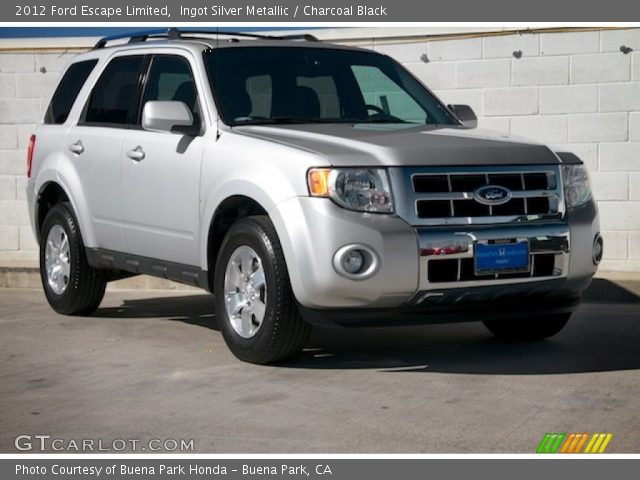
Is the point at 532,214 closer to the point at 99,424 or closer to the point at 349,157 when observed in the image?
the point at 349,157

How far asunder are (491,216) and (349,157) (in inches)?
34.9

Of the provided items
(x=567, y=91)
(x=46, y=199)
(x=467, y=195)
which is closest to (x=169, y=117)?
(x=467, y=195)

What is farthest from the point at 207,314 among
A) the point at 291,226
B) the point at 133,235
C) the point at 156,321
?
the point at 291,226

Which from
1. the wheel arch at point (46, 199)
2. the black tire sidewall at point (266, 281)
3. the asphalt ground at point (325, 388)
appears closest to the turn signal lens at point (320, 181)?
the black tire sidewall at point (266, 281)

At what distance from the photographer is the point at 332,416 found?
21.1ft

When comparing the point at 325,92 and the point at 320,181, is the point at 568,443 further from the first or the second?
the point at 325,92

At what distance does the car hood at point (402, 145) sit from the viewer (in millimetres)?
7297

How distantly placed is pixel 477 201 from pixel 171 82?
2.49 m

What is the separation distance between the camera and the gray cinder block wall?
1167 cm

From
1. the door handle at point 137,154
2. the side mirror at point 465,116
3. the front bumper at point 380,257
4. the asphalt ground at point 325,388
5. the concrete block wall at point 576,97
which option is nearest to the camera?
the asphalt ground at point 325,388

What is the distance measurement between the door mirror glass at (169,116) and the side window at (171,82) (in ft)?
0.61

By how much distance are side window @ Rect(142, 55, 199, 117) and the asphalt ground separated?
5.26 ft

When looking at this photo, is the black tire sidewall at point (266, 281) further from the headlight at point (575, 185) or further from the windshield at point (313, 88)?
the headlight at point (575, 185)

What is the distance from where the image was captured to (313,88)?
8.71 m
